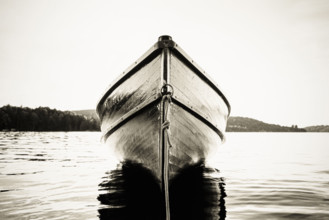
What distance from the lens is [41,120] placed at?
7394cm

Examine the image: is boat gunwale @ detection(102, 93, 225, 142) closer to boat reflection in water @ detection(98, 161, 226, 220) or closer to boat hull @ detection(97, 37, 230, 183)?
boat hull @ detection(97, 37, 230, 183)

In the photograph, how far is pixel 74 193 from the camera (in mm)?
5379

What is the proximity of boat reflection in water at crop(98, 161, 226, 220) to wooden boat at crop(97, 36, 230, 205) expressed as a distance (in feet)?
1.36

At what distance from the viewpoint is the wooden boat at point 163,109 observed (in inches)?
168

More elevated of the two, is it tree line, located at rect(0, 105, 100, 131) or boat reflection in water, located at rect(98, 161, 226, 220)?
tree line, located at rect(0, 105, 100, 131)

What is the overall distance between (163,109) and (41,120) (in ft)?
259

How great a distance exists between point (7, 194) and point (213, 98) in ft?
16.1

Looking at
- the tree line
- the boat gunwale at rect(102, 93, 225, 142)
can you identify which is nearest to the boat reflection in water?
the boat gunwale at rect(102, 93, 225, 142)

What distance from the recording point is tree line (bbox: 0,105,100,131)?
70250mm

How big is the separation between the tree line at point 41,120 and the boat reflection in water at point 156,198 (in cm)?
7323

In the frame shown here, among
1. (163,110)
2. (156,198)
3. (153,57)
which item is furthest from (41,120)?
(163,110)

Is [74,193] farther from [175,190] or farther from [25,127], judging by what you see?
[25,127]

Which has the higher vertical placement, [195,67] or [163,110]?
[195,67]

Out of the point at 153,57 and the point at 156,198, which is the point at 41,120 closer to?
the point at 156,198
